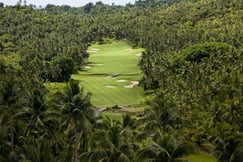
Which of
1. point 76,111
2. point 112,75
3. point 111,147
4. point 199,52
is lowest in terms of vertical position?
point 112,75

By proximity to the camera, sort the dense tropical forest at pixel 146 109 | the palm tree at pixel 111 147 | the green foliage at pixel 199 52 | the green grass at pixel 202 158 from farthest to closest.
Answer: the green foliage at pixel 199 52
the green grass at pixel 202 158
the dense tropical forest at pixel 146 109
the palm tree at pixel 111 147

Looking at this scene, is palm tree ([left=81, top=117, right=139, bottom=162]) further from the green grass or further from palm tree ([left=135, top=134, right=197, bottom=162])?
the green grass

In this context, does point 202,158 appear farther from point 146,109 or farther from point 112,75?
point 112,75

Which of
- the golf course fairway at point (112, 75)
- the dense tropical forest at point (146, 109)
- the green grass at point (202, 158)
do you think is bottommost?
the green grass at point (202, 158)

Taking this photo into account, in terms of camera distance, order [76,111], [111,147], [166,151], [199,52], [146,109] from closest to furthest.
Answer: [166,151] → [111,147] → [76,111] → [146,109] → [199,52]

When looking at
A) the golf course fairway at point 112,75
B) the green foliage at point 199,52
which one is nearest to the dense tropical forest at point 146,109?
the green foliage at point 199,52

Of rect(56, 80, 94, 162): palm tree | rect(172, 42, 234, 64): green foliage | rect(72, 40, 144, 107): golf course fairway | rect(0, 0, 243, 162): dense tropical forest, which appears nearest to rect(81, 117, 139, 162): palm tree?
rect(0, 0, 243, 162): dense tropical forest

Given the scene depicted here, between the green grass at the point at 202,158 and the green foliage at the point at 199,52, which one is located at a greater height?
the green foliage at the point at 199,52

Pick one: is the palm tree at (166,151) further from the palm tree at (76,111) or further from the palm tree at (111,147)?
the palm tree at (76,111)

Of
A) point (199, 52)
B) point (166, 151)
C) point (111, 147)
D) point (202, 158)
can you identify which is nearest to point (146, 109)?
point (202, 158)
